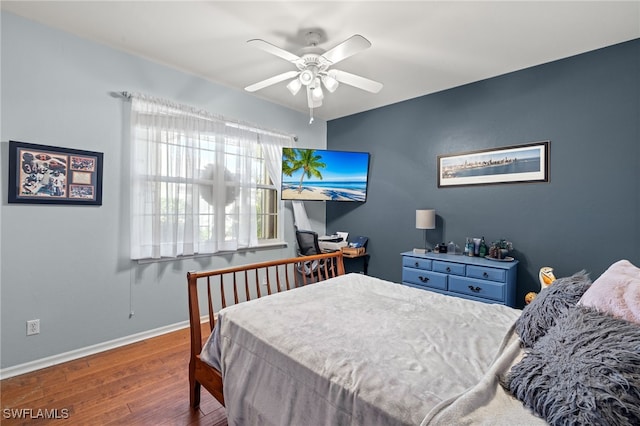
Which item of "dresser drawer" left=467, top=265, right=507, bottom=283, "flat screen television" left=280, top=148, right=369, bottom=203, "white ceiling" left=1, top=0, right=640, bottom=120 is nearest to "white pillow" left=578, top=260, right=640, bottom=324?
"dresser drawer" left=467, top=265, right=507, bottom=283

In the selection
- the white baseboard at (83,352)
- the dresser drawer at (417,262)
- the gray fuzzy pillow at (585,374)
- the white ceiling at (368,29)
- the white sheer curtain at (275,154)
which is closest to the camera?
the gray fuzzy pillow at (585,374)

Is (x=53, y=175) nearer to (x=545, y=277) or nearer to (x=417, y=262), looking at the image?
(x=417, y=262)

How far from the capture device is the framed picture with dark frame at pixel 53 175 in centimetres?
218

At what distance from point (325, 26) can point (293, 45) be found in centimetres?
39

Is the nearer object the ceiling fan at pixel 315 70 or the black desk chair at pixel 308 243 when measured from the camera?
the ceiling fan at pixel 315 70

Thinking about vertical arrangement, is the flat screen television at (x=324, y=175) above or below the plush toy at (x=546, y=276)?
above

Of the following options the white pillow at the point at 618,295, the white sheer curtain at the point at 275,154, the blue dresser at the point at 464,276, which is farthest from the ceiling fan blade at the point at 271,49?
the blue dresser at the point at 464,276

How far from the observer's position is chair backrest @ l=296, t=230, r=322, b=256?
12.1 feet

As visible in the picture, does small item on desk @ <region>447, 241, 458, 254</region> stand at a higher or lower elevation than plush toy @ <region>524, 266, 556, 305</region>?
higher

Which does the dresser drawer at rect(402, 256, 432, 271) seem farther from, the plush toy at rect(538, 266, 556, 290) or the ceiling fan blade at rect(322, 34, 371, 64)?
the ceiling fan blade at rect(322, 34, 371, 64)

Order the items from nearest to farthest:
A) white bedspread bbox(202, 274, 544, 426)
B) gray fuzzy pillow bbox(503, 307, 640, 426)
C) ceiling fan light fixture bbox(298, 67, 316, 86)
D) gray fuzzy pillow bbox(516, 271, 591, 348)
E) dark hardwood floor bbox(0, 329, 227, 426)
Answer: gray fuzzy pillow bbox(503, 307, 640, 426)
white bedspread bbox(202, 274, 544, 426)
gray fuzzy pillow bbox(516, 271, 591, 348)
dark hardwood floor bbox(0, 329, 227, 426)
ceiling fan light fixture bbox(298, 67, 316, 86)

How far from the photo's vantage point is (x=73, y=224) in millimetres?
2441

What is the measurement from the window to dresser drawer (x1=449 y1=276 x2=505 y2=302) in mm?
2295

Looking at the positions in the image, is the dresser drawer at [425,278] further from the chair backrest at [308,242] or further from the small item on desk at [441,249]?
the chair backrest at [308,242]
